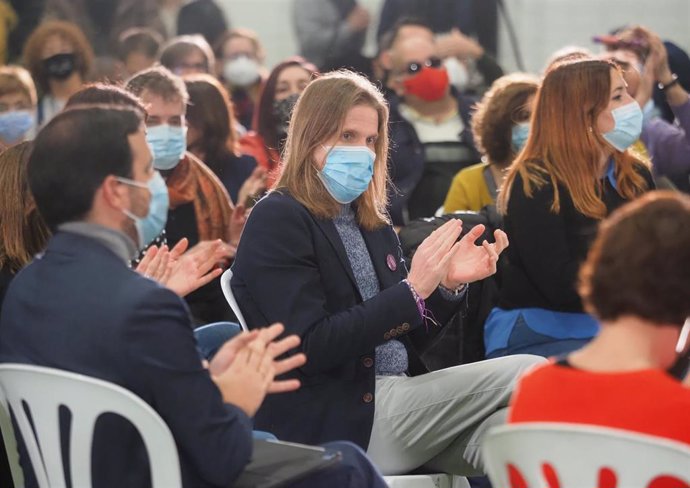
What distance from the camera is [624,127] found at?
4.27 metres

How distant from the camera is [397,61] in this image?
6.38 m

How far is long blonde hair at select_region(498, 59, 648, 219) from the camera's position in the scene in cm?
411

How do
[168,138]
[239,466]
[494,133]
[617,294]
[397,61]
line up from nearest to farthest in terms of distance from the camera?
[617,294], [239,466], [168,138], [494,133], [397,61]

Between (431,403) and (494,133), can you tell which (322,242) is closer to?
(431,403)

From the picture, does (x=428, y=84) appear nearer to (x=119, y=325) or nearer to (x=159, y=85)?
(x=159, y=85)

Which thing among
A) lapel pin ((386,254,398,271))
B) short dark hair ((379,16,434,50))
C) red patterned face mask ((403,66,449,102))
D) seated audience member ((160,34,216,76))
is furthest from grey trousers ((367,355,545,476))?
short dark hair ((379,16,434,50))

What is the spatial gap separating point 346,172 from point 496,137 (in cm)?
167

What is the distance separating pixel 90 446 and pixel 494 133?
2911mm

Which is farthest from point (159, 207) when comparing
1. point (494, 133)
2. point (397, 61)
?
point (397, 61)

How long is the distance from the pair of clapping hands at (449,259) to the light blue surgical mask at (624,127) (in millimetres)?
981

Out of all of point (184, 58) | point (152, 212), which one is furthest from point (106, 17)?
point (152, 212)

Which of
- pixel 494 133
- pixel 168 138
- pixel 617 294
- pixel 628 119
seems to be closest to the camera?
pixel 617 294

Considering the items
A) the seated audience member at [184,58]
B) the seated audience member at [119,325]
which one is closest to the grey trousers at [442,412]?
the seated audience member at [119,325]

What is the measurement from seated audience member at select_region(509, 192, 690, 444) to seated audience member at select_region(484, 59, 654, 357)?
1.70 meters
